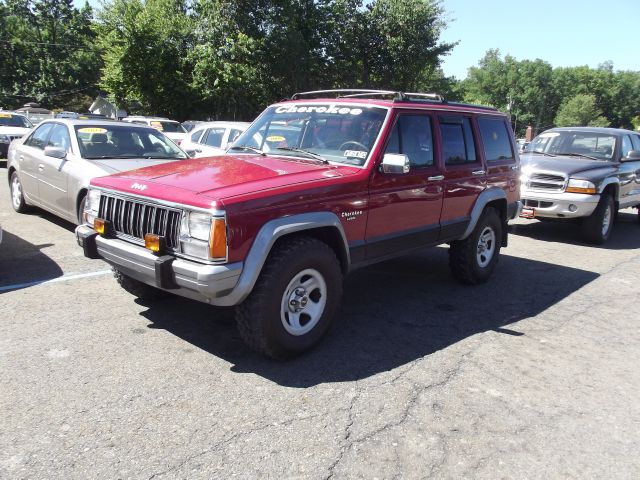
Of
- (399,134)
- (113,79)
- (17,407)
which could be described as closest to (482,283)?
(399,134)

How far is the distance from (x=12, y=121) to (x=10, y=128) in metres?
0.79

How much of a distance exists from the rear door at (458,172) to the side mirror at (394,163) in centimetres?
110

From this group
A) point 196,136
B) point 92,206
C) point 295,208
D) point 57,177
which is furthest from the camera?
point 196,136

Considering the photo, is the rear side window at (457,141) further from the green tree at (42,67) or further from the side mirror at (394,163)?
the green tree at (42,67)

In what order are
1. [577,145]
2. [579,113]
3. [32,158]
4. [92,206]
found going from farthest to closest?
[579,113], [577,145], [32,158], [92,206]

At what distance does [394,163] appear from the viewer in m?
4.19

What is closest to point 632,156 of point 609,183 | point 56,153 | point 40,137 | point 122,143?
point 609,183

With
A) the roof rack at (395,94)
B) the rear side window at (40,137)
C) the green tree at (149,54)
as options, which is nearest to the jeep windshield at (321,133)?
the roof rack at (395,94)

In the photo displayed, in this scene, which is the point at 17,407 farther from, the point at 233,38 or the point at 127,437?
the point at 233,38

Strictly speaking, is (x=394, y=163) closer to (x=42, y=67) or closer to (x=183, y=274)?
(x=183, y=274)

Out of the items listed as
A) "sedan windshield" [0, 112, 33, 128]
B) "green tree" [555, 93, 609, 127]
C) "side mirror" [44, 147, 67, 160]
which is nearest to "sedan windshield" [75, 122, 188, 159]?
"side mirror" [44, 147, 67, 160]

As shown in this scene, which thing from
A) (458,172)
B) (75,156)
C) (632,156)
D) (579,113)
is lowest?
(75,156)

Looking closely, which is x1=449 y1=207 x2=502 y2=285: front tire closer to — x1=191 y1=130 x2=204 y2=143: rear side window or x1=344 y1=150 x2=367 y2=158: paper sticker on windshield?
x1=344 y1=150 x2=367 y2=158: paper sticker on windshield

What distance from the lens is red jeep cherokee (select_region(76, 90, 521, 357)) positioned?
11.3ft
